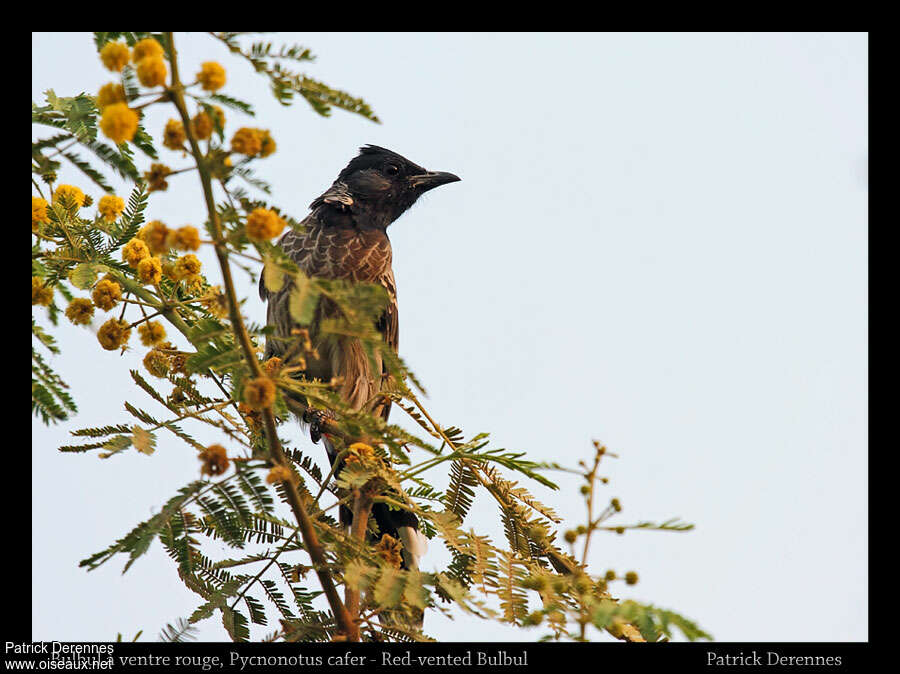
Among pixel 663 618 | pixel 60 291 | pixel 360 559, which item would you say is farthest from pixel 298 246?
pixel 663 618

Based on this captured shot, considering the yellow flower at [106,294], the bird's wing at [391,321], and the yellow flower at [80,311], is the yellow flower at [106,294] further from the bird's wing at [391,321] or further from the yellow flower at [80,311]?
the bird's wing at [391,321]

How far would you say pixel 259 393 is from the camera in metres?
2.25

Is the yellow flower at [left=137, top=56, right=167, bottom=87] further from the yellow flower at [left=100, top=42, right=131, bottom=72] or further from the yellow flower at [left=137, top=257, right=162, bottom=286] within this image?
the yellow flower at [left=137, top=257, right=162, bottom=286]

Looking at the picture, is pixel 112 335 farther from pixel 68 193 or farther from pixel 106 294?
pixel 68 193

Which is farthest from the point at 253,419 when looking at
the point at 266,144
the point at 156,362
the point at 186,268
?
the point at 266,144

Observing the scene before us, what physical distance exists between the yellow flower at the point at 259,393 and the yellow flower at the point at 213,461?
1.09 ft

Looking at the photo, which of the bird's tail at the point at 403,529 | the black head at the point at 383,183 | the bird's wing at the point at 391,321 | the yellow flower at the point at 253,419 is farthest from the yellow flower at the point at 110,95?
the black head at the point at 383,183

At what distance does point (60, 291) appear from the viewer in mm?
3227

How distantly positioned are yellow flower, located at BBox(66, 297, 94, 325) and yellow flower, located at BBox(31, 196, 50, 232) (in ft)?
1.03

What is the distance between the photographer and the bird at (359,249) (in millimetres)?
4617

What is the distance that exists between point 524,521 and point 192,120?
1.89 metres

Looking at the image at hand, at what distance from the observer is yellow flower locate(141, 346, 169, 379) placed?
298 centimetres

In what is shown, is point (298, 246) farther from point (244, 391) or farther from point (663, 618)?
point (663, 618)

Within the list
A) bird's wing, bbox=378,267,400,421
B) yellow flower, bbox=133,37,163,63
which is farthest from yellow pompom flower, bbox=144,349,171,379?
bird's wing, bbox=378,267,400,421
